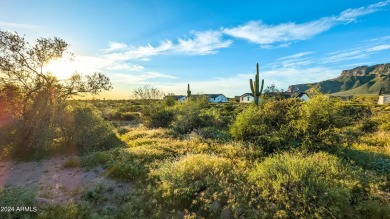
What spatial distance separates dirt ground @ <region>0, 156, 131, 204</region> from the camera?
7.20m

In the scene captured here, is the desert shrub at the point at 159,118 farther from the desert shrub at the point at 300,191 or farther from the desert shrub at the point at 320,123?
the desert shrub at the point at 300,191

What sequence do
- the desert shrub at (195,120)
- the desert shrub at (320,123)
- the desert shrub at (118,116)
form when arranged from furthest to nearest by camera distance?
1. the desert shrub at (118,116)
2. the desert shrub at (195,120)
3. the desert shrub at (320,123)

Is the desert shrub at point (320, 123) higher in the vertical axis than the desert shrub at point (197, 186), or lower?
higher

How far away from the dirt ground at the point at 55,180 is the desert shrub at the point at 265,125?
749 centimetres

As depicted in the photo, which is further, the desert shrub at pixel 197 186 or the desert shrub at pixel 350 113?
the desert shrub at pixel 350 113

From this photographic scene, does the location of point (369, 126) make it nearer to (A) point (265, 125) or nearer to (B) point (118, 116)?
(A) point (265, 125)

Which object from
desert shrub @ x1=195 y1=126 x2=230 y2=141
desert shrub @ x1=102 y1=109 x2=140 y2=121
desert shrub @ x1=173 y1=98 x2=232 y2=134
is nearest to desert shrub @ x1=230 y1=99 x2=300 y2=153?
desert shrub @ x1=195 y1=126 x2=230 y2=141

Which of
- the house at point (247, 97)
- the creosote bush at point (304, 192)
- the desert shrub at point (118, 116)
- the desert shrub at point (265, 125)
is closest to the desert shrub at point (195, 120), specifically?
the desert shrub at point (265, 125)

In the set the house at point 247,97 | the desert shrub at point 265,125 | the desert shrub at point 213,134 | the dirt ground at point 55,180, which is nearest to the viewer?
the dirt ground at point 55,180

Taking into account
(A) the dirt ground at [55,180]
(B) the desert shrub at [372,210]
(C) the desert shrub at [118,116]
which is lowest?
(B) the desert shrub at [372,210]

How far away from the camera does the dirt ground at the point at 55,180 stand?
7.20m

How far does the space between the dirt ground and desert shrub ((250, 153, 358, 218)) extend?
14.1 ft

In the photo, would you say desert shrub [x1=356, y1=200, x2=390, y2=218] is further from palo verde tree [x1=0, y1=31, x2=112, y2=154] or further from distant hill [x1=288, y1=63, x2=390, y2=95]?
distant hill [x1=288, y1=63, x2=390, y2=95]

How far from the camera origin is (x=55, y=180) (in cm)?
856
